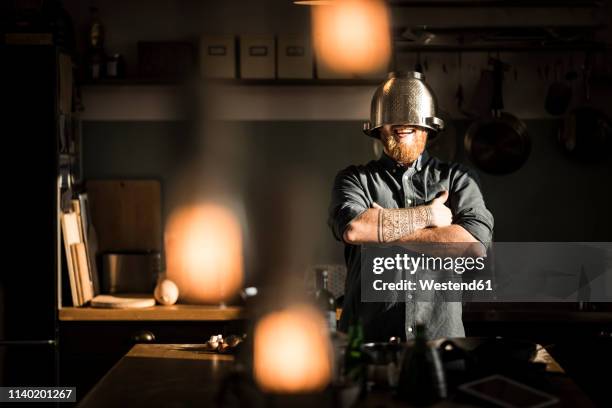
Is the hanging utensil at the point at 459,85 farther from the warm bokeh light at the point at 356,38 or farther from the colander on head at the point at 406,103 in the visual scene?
the colander on head at the point at 406,103

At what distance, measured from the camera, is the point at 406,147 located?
2.83 meters

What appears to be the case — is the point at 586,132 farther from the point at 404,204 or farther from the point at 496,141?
the point at 404,204

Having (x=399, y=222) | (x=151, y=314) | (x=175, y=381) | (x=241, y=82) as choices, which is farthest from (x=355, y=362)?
(x=241, y=82)

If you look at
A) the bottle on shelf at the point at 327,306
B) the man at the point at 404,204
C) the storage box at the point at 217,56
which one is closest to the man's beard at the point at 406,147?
the man at the point at 404,204

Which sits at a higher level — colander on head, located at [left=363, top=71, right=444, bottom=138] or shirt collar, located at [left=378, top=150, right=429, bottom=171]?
colander on head, located at [left=363, top=71, right=444, bottom=138]

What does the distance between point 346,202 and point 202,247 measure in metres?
1.67

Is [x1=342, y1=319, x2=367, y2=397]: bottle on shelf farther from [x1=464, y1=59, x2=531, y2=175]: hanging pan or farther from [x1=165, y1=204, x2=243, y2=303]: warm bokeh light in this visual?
[x1=464, y1=59, x2=531, y2=175]: hanging pan

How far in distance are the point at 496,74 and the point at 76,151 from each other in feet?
7.53

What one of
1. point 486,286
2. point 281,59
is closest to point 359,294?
point 486,286

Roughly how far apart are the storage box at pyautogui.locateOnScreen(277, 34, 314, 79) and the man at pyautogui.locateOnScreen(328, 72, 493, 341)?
135 centimetres

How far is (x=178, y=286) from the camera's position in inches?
169

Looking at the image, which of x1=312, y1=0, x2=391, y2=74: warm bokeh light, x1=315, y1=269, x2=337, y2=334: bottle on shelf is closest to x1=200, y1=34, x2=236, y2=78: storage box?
x1=312, y1=0, x2=391, y2=74: warm bokeh light

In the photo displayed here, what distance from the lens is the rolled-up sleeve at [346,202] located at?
284cm

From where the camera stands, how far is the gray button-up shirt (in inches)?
113
